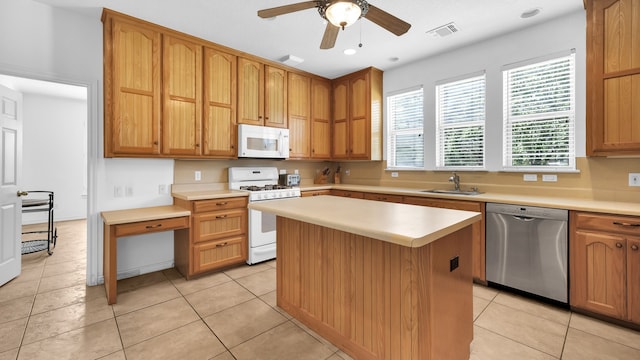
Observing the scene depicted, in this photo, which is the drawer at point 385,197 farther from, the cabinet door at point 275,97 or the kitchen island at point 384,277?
the cabinet door at point 275,97

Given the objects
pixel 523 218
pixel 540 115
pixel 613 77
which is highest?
pixel 613 77

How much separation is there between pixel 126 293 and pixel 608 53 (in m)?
4.77

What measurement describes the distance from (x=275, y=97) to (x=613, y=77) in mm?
3574

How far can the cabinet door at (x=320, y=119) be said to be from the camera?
4695mm

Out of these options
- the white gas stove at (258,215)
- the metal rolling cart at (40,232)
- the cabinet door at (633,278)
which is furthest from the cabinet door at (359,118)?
the metal rolling cart at (40,232)

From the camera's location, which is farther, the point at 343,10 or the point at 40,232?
the point at 40,232

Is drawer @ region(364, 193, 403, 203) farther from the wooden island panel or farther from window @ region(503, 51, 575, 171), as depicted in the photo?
the wooden island panel

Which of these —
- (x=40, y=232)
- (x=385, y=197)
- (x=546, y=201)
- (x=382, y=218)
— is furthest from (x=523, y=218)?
(x=40, y=232)

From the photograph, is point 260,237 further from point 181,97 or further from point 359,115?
point 359,115

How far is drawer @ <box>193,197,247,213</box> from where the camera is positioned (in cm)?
311

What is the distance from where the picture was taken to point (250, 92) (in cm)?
388

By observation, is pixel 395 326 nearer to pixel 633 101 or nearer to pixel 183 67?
pixel 633 101

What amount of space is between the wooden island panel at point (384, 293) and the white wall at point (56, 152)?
21.0 feet

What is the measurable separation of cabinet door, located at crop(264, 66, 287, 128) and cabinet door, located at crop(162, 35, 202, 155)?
0.94 meters
